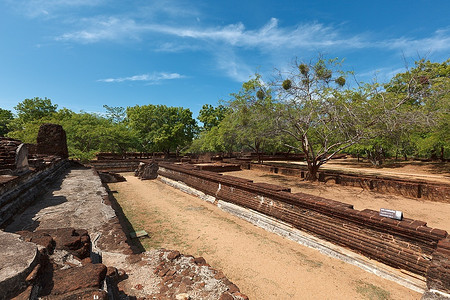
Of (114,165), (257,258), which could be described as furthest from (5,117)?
(257,258)

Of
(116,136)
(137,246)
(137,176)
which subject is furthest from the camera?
(116,136)

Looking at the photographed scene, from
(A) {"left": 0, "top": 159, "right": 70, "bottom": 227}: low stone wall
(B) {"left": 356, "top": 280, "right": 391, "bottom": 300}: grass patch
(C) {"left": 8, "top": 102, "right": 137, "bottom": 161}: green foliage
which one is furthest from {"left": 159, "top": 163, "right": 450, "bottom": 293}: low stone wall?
(C) {"left": 8, "top": 102, "right": 137, "bottom": 161}: green foliage

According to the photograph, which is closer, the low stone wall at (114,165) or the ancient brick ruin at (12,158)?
the ancient brick ruin at (12,158)

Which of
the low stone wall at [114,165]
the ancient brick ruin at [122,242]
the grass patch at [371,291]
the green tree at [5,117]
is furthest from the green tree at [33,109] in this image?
the grass patch at [371,291]

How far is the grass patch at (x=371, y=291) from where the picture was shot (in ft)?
8.46

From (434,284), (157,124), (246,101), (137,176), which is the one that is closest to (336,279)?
(434,284)

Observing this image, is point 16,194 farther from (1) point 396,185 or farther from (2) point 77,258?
(1) point 396,185

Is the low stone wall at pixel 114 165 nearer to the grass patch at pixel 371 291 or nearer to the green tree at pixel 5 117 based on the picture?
the grass patch at pixel 371 291

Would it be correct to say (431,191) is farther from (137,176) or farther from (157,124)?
(157,124)

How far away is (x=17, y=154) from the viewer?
4535mm

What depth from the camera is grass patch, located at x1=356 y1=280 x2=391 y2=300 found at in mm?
2580

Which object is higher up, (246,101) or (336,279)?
(246,101)

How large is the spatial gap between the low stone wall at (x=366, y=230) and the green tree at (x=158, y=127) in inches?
837

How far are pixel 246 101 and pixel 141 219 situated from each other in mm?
8498
